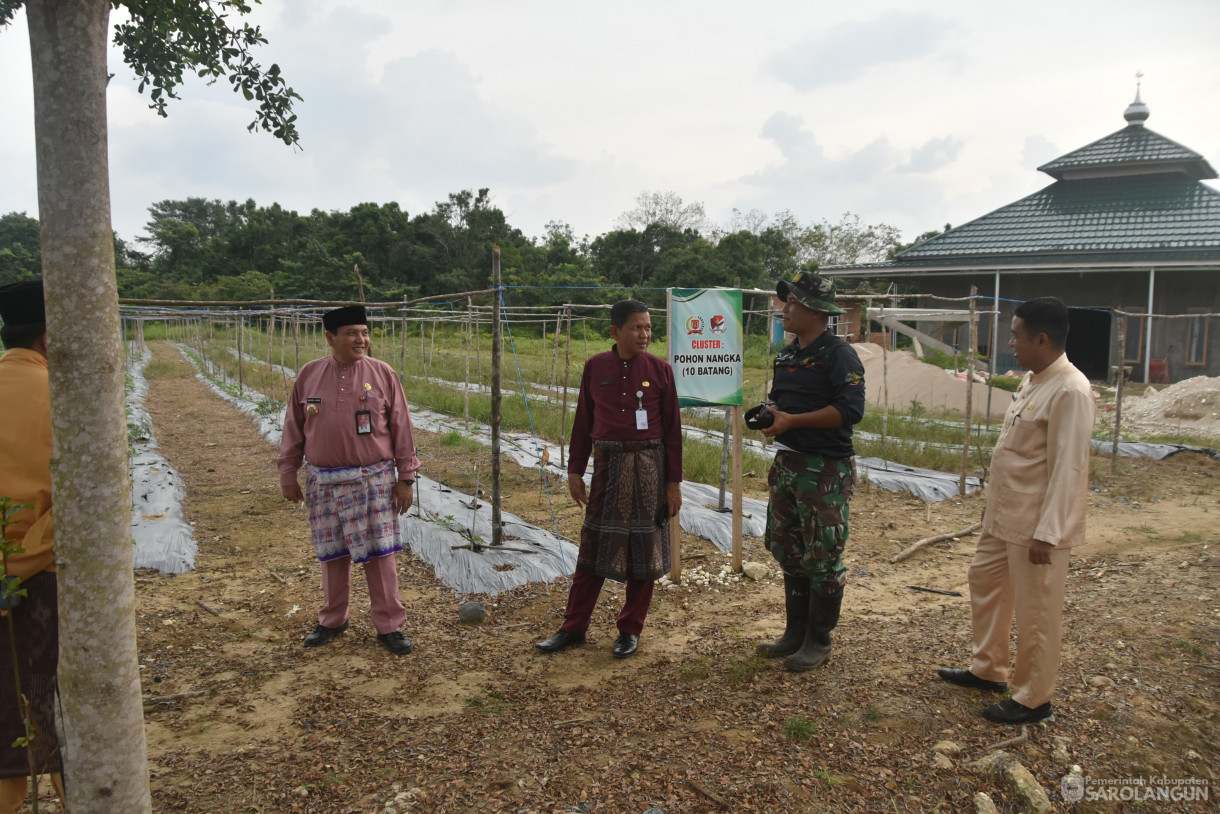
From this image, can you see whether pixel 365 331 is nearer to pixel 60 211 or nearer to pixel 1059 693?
pixel 60 211

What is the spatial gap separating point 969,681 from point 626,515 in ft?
5.26

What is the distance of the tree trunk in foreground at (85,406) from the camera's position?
138 centimetres

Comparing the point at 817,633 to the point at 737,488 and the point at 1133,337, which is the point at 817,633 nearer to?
the point at 737,488

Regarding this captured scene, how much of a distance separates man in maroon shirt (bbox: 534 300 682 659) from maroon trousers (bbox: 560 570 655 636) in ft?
0.03

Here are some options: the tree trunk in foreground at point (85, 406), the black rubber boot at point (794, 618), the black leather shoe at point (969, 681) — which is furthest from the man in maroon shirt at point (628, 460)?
the tree trunk in foreground at point (85, 406)

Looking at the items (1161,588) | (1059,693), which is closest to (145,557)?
(1059,693)

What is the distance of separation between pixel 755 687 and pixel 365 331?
7.85ft

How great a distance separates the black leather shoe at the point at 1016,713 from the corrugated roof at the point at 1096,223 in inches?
617

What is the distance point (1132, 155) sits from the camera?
1727cm

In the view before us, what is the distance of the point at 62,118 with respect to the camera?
4.54 ft

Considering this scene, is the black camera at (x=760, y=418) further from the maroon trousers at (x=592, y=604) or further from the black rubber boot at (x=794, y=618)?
the maroon trousers at (x=592, y=604)

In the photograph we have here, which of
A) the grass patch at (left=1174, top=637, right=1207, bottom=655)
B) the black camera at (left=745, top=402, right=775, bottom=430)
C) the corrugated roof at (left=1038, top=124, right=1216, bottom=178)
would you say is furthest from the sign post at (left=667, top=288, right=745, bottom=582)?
the corrugated roof at (left=1038, top=124, right=1216, bottom=178)

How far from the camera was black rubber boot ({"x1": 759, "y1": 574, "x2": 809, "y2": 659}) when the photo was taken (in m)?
3.36

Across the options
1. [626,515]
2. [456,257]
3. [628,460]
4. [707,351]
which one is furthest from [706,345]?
[456,257]
